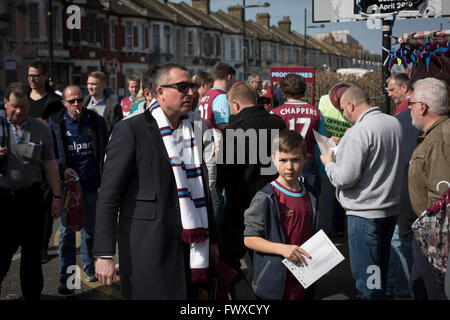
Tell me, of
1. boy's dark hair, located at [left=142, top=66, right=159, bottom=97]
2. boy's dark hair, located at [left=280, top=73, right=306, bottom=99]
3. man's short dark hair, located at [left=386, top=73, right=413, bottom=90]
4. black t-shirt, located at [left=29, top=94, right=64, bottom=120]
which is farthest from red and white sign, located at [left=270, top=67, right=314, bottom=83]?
boy's dark hair, located at [left=142, top=66, right=159, bottom=97]

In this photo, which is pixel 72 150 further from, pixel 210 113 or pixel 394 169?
pixel 394 169

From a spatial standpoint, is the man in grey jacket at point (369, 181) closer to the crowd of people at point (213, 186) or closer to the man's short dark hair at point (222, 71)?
the crowd of people at point (213, 186)

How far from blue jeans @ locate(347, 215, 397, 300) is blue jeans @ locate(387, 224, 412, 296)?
2.78 feet

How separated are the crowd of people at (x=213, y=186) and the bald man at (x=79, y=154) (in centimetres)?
1

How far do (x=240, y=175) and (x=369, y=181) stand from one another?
1.20 meters

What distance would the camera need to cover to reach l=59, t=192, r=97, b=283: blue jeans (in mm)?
5422

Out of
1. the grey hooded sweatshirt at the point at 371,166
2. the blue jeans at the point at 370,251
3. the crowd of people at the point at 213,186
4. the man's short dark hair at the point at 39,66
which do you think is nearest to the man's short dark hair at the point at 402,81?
the crowd of people at the point at 213,186

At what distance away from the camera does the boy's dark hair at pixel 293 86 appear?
229 inches

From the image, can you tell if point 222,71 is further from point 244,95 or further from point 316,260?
point 316,260

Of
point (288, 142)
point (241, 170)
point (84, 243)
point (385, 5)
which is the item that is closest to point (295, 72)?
point (385, 5)

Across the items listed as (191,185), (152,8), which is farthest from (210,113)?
(152,8)

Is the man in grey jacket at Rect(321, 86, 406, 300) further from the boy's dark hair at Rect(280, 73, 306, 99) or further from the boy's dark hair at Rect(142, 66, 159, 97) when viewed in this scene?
the boy's dark hair at Rect(142, 66, 159, 97)

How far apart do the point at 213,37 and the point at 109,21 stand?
17.8m

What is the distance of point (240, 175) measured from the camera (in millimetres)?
4941
